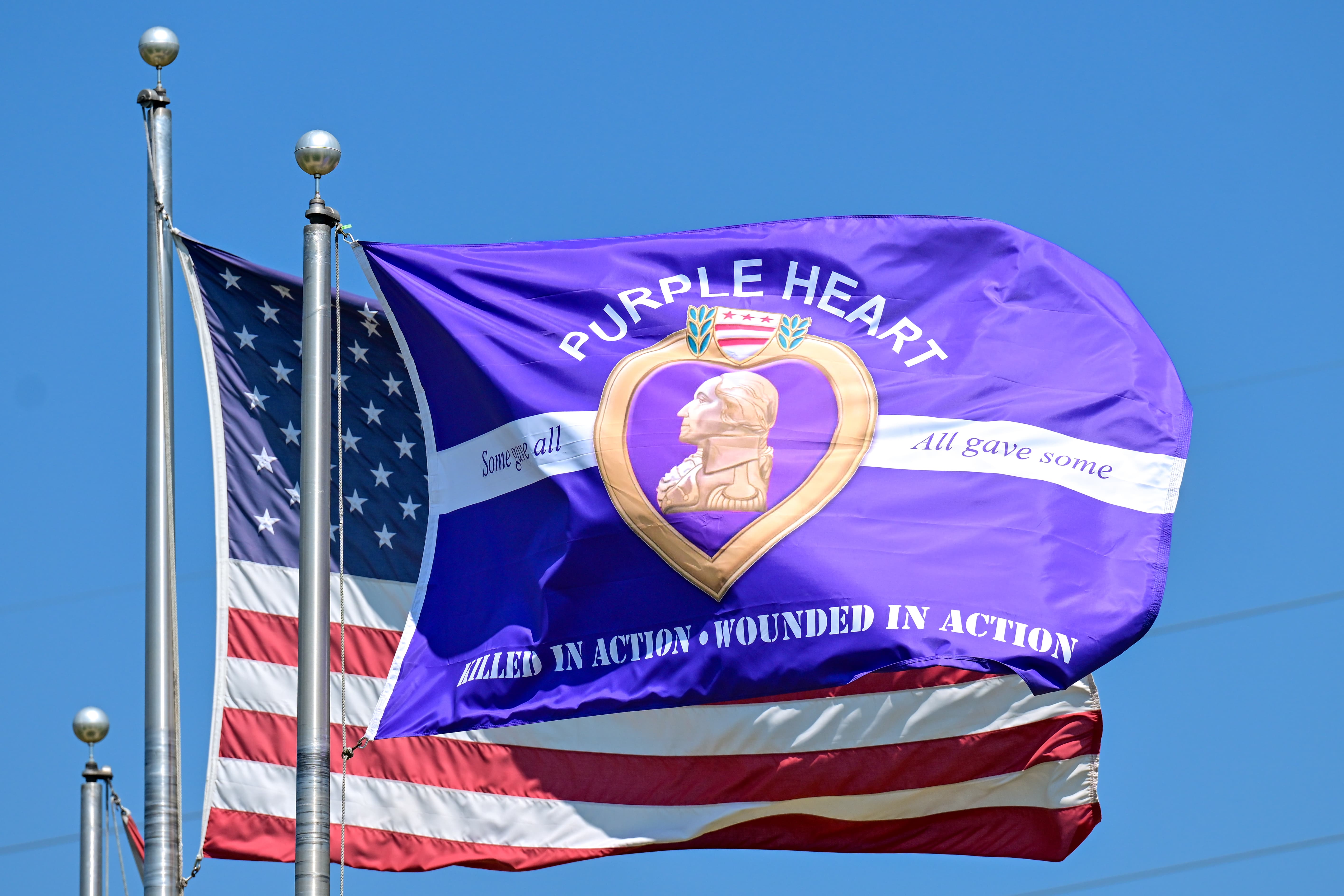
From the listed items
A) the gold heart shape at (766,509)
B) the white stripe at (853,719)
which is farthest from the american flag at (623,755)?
the gold heart shape at (766,509)

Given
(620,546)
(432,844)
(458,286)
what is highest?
(458,286)

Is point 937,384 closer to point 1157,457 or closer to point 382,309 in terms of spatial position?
point 1157,457

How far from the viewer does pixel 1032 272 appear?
12539mm

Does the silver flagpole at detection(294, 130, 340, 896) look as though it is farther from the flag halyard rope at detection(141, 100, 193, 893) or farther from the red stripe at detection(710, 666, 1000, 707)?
the red stripe at detection(710, 666, 1000, 707)

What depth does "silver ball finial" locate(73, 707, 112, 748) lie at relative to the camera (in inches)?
685

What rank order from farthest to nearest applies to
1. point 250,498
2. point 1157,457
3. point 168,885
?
1. point 250,498
2. point 1157,457
3. point 168,885

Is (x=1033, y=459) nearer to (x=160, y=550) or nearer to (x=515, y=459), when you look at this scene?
(x=515, y=459)

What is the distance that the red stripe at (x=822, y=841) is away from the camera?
1309 cm

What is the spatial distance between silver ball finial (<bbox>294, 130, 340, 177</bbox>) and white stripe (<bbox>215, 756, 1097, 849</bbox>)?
4266mm

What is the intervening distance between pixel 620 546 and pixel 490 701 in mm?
1151

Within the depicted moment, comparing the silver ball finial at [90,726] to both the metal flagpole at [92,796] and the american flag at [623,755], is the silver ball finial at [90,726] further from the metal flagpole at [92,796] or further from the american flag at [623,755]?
the american flag at [623,755]

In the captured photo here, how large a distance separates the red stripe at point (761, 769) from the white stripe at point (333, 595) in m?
0.79

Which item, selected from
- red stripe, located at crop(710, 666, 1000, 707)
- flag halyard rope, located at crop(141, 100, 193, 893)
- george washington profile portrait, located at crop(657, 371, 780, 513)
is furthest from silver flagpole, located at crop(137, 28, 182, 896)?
red stripe, located at crop(710, 666, 1000, 707)

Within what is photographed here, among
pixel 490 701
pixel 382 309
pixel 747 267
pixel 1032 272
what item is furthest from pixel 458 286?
pixel 1032 272
